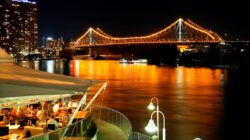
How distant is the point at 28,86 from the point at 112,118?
9624mm

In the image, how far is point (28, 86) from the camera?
6031 mm

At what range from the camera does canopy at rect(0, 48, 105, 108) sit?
5.74 metres

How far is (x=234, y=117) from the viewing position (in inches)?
1175

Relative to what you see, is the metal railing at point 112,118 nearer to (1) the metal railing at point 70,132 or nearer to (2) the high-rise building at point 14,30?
(1) the metal railing at point 70,132

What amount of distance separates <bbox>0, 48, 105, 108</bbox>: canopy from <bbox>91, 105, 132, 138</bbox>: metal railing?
12.1 ft

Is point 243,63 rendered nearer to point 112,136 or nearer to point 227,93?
point 227,93

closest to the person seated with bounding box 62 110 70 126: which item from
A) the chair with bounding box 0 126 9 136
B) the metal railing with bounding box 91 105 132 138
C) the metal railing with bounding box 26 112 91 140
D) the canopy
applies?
the metal railing with bounding box 26 112 91 140

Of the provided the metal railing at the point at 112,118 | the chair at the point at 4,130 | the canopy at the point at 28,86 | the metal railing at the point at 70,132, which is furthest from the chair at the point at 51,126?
the metal railing at the point at 112,118

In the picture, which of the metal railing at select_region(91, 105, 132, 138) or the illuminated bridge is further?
the illuminated bridge

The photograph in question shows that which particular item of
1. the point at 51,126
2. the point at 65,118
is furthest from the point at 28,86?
the point at 65,118

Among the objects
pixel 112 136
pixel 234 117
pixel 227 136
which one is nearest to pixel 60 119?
pixel 112 136

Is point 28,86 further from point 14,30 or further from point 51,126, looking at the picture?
point 14,30

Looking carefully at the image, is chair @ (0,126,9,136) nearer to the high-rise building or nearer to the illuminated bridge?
the illuminated bridge

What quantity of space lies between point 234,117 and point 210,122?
3.89m
